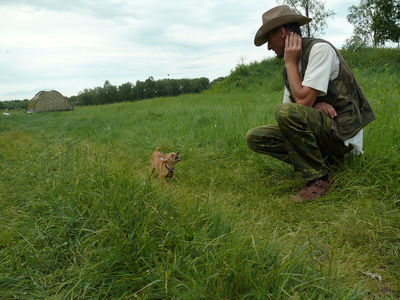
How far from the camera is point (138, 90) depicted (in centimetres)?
4556

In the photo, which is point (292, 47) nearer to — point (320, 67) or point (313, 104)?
point (320, 67)

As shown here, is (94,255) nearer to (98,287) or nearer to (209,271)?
(98,287)

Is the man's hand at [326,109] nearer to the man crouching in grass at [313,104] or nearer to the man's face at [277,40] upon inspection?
the man crouching in grass at [313,104]

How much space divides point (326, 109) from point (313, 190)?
852mm

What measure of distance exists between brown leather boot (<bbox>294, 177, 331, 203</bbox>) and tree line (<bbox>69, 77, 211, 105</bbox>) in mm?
37753

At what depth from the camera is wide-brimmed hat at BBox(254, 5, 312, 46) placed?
9.18ft

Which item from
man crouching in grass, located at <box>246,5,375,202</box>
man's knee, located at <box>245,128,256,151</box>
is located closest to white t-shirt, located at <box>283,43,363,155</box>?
man crouching in grass, located at <box>246,5,375,202</box>

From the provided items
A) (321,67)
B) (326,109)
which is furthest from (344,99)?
(321,67)

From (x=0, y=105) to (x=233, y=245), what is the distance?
44.6 metres

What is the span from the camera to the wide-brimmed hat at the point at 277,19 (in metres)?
2.80

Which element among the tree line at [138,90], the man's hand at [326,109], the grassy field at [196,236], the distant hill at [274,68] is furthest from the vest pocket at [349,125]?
the tree line at [138,90]

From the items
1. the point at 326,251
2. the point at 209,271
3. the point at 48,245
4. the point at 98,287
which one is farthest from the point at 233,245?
the point at 48,245

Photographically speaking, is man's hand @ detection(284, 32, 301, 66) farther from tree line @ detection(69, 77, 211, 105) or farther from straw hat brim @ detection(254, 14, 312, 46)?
tree line @ detection(69, 77, 211, 105)

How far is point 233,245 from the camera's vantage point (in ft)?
Result: 5.19
